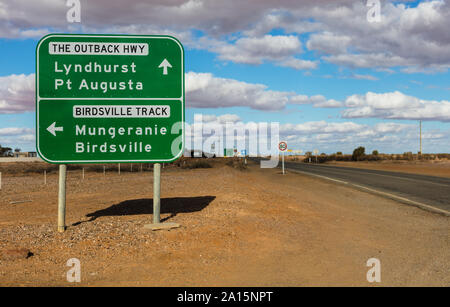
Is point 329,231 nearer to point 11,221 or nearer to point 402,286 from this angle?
point 402,286

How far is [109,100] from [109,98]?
0.15 ft

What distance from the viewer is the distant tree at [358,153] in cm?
9575

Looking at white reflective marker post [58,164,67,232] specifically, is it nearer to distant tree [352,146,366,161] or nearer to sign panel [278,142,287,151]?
sign panel [278,142,287,151]

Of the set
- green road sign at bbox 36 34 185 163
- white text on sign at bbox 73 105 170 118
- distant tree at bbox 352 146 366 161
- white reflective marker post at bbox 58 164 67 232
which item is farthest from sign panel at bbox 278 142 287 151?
distant tree at bbox 352 146 366 161

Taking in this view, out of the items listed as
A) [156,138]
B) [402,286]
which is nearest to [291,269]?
[402,286]

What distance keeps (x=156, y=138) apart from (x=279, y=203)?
527 cm

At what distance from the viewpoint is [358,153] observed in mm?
97875

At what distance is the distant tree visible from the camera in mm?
95750

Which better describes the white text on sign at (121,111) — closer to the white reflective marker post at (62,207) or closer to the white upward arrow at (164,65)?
the white upward arrow at (164,65)

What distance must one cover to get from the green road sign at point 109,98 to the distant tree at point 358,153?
91026 millimetres

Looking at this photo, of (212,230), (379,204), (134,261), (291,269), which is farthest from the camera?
(379,204)

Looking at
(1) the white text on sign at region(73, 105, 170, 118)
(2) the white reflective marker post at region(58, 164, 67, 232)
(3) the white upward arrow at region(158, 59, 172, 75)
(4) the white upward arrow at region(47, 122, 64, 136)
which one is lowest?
(2) the white reflective marker post at region(58, 164, 67, 232)

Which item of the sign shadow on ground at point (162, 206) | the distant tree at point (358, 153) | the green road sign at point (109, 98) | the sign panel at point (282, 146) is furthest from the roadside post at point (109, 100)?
the distant tree at point (358, 153)

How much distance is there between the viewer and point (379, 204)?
1537cm
